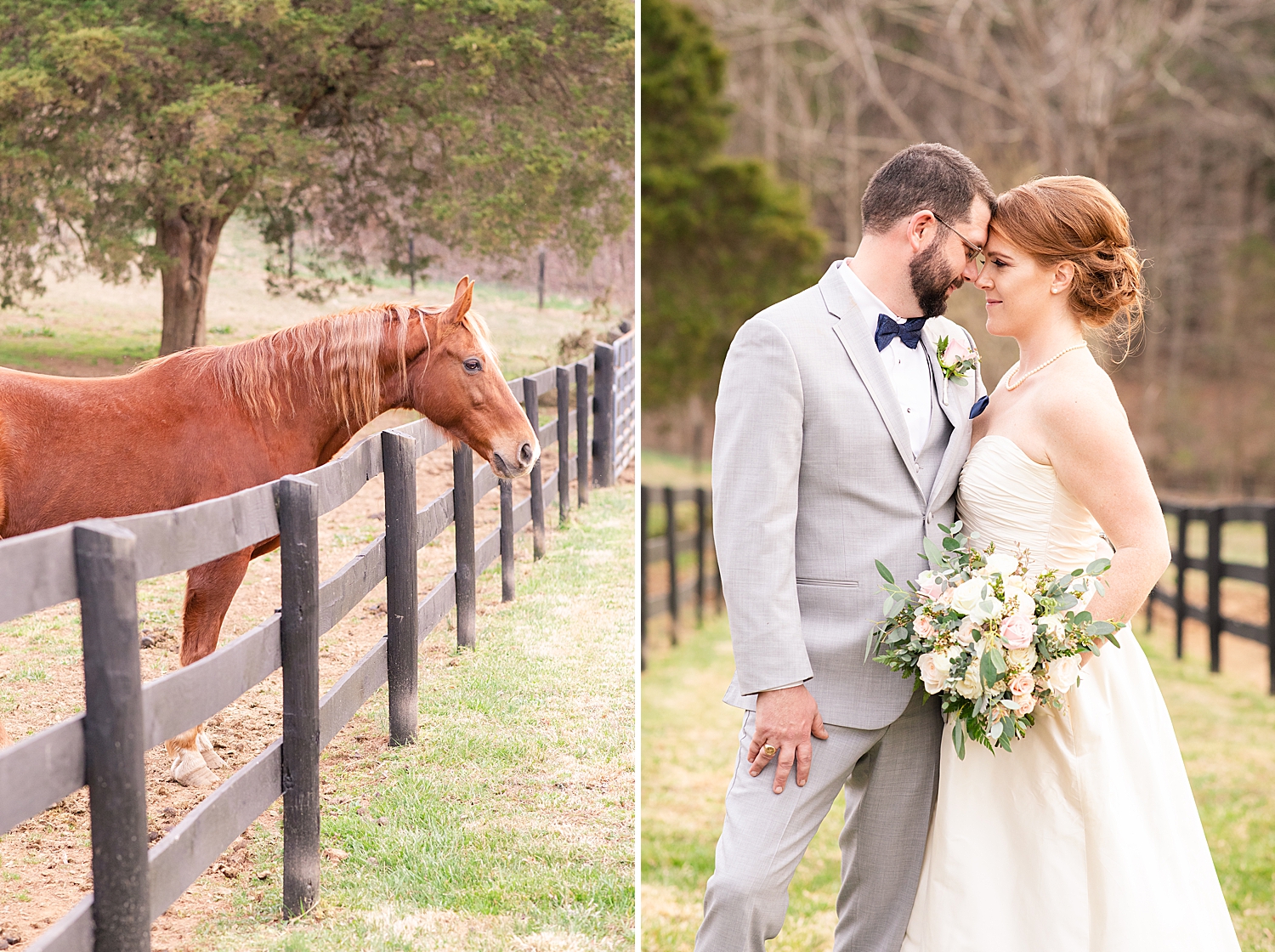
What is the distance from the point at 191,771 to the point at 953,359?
182 centimetres

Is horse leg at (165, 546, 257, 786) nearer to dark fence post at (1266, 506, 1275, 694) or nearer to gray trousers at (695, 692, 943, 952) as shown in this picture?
gray trousers at (695, 692, 943, 952)

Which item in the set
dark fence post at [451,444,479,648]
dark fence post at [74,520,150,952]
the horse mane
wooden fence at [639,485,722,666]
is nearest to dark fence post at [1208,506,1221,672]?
wooden fence at [639,485,722,666]

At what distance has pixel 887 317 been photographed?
230cm

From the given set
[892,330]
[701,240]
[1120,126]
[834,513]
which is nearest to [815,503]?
[834,513]

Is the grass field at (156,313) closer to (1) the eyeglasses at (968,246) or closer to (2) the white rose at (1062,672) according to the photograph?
(1) the eyeglasses at (968,246)

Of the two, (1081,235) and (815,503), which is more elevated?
(1081,235)

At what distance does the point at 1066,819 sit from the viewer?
91.9 inches

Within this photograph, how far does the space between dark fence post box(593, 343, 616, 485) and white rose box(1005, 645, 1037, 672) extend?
4.32 feet

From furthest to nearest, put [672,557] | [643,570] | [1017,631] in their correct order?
[672,557]
[643,570]
[1017,631]

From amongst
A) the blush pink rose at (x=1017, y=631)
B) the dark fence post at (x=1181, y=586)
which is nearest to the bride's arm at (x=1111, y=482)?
the blush pink rose at (x=1017, y=631)

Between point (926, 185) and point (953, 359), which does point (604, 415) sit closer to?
point (953, 359)

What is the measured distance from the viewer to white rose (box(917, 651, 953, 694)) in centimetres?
208

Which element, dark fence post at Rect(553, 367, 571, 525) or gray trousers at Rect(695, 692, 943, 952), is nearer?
gray trousers at Rect(695, 692, 943, 952)

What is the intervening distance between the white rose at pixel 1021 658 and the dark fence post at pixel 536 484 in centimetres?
129
